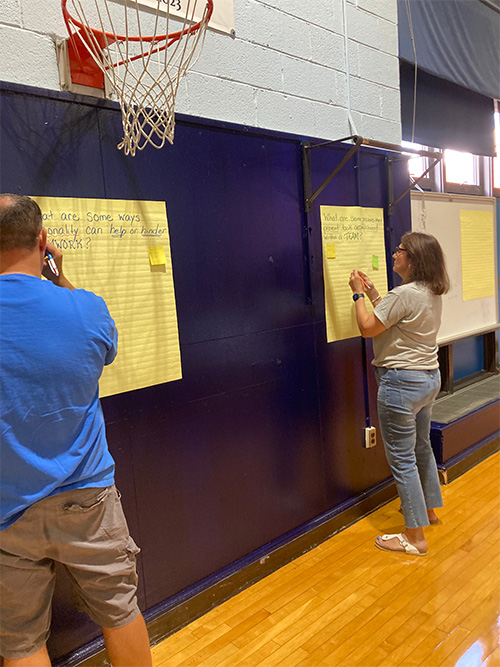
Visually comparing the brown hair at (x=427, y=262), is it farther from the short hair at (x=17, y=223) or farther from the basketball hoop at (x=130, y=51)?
the short hair at (x=17, y=223)

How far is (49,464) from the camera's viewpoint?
122 cm

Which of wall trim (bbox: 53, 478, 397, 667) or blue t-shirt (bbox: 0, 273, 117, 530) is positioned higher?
blue t-shirt (bbox: 0, 273, 117, 530)

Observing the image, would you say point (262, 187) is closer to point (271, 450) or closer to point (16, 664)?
point (271, 450)

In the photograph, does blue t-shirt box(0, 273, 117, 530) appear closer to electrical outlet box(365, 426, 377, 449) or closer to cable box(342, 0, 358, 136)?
electrical outlet box(365, 426, 377, 449)

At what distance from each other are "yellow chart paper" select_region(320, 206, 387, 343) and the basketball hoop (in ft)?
3.25

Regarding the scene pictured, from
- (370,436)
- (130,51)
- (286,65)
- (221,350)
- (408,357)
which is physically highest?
(286,65)

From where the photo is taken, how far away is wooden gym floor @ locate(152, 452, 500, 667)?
1770 mm

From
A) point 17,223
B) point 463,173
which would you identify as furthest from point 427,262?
point 463,173

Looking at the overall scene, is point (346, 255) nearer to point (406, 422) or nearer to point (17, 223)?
point (406, 422)

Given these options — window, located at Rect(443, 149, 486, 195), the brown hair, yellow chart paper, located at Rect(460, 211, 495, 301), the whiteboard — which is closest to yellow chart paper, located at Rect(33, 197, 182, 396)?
the brown hair

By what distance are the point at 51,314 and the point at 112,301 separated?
0.54 metres

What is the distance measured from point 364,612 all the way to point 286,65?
230 centimetres

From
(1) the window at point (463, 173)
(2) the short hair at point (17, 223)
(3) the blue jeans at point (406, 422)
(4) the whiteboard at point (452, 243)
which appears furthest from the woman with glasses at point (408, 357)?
(1) the window at point (463, 173)

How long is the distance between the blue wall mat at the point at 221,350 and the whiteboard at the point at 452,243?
79cm
